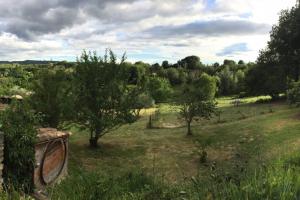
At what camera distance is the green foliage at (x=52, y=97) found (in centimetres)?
2248

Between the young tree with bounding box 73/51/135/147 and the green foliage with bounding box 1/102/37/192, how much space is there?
10619 millimetres

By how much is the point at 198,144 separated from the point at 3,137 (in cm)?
1672

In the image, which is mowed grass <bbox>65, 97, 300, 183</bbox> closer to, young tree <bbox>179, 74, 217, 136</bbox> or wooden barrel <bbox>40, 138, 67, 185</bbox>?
young tree <bbox>179, 74, 217, 136</bbox>

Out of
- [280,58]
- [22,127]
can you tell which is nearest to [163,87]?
[280,58]

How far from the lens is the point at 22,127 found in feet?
38.8

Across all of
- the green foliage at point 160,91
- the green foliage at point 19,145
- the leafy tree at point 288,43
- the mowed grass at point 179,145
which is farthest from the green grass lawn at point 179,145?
the green foliage at point 160,91

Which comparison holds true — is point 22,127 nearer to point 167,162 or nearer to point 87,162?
point 87,162

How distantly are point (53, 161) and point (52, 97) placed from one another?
9171 millimetres

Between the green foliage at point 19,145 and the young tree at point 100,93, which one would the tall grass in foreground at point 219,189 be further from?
the young tree at point 100,93

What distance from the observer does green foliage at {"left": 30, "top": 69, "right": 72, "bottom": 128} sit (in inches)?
885

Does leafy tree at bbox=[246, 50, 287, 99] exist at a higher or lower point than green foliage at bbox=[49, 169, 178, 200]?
higher

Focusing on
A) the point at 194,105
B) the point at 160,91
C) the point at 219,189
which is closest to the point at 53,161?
the point at 219,189

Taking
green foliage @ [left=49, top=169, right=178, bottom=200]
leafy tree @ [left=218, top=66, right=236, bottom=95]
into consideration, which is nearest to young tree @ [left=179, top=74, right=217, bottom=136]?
green foliage @ [left=49, top=169, right=178, bottom=200]

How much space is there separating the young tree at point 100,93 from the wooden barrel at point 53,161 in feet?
25.4
